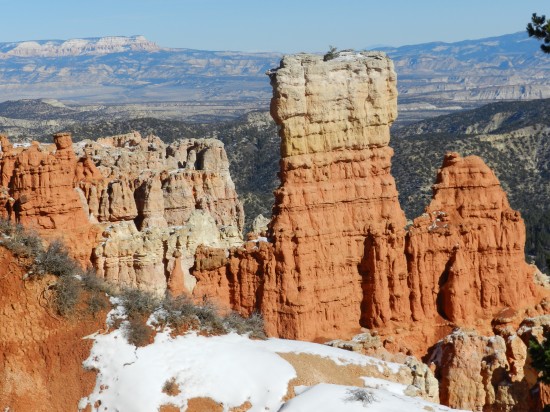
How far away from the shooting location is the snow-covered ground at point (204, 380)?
17.5m

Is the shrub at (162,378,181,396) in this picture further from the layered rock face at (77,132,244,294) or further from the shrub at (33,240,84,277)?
the layered rock face at (77,132,244,294)

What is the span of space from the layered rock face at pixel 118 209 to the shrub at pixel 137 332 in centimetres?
752

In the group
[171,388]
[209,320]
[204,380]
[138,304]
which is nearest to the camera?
[171,388]

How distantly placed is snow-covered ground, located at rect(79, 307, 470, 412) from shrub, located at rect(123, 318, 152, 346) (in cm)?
11

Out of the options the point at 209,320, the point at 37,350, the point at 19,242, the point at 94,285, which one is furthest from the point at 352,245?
the point at 37,350

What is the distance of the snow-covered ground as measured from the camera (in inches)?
688

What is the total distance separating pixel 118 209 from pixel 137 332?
53.8ft

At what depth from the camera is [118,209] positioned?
113ft

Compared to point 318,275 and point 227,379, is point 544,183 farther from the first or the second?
point 227,379

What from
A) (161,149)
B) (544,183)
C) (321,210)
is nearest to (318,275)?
(321,210)

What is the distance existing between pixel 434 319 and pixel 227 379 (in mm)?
10772

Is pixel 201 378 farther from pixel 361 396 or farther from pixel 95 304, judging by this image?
pixel 361 396

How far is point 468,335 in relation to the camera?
23.8 m

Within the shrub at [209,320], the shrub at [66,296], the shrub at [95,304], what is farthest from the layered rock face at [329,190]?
the shrub at [66,296]
